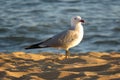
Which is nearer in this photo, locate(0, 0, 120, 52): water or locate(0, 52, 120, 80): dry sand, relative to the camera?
locate(0, 52, 120, 80): dry sand

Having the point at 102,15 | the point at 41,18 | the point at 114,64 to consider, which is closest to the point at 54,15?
the point at 41,18

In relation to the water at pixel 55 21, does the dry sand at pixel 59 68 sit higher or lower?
lower

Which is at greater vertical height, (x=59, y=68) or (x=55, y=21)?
(x=55, y=21)

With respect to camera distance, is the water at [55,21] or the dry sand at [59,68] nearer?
the dry sand at [59,68]

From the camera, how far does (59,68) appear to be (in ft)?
22.7

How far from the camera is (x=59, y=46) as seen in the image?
8.25 metres

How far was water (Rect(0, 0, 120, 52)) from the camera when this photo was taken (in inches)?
476

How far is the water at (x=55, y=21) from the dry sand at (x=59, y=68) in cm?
298

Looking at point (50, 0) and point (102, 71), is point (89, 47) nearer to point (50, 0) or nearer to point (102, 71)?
point (102, 71)

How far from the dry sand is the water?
2982 mm

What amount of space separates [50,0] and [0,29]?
453 centimetres

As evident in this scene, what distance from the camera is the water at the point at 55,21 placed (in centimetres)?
1209

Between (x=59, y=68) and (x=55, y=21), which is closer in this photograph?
→ (x=59, y=68)

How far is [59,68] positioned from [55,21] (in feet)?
24.8
